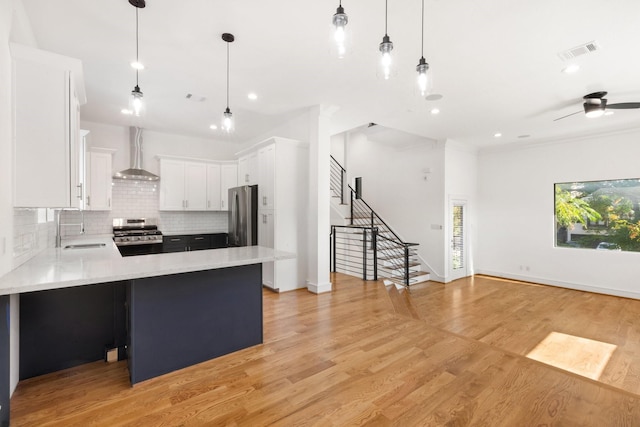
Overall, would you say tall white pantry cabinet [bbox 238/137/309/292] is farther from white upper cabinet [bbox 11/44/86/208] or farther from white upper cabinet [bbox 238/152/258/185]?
white upper cabinet [bbox 11/44/86/208]

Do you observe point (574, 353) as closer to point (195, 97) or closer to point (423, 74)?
point (423, 74)

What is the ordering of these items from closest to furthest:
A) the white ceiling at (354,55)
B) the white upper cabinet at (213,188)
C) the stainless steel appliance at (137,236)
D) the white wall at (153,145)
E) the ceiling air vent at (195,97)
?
1. the white ceiling at (354,55)
2. the ceiling air vent at (195,97)
3. the stainless steel appliance at (137,236)
4. the white wall at (153,145)
5. the white upper cabinet at (213,188)

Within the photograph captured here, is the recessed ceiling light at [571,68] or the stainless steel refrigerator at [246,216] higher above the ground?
the recessed ceiling light at [571,68]

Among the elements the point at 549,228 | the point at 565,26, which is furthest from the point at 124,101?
the point at 549,228

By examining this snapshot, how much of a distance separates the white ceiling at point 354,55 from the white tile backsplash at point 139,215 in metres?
1.62

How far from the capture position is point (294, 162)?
5215 mm

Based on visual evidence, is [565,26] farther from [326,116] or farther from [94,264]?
[94,264]

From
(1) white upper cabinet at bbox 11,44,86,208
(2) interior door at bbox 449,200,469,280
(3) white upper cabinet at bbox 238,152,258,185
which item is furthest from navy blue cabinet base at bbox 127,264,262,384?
(2) interior door at bbox 449,200,469,280

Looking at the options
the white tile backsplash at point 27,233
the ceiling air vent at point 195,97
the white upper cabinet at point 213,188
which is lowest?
the white tile backsplash at point 27,233

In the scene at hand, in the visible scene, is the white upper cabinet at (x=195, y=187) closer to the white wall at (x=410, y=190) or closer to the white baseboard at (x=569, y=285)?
the white wall at (x=410, y=190)

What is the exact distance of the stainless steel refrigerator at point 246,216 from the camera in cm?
538

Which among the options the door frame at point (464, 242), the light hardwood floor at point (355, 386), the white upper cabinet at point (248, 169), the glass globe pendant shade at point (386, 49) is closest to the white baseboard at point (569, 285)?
the door frame at point (464, 242)

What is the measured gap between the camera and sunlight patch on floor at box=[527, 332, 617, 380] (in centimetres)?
301

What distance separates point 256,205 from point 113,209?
3.12 m
